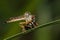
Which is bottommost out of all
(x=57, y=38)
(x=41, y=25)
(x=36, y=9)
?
(x=57, y=38)

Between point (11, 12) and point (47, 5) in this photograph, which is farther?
point (47, 5)

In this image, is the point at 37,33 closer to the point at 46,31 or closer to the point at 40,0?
the point at 46,31

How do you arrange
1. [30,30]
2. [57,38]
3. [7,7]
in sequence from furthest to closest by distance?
[57,38]
[30,30]
[7,7]

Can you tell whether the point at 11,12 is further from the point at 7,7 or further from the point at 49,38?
the point at 49,38

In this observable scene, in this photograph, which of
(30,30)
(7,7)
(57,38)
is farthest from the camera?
(57,38)

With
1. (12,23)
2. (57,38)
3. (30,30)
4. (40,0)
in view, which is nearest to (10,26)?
(12,23)

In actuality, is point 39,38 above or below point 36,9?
below

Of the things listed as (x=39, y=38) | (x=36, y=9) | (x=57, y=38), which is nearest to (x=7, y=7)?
(x=36, y=9)
